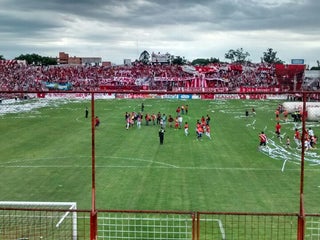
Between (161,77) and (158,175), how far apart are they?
83946 millimetres

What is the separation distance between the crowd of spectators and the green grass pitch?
195 feet

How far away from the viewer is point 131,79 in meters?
109

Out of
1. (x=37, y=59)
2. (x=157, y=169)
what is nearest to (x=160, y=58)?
(x=37, y=59)

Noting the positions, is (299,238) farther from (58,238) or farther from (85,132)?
(85,132)

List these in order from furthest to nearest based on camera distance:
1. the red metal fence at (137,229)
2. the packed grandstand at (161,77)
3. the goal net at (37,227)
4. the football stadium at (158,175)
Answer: the packed grandstand at (161,77), the red metal fence at (137,229), the goal net at (37,227), the football stadium at (158,175)

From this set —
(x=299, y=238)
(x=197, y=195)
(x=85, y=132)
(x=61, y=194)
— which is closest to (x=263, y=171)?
(x=197, y=195)

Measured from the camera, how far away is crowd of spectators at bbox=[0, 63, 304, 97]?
103 metres

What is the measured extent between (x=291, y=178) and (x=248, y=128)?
69.2ft

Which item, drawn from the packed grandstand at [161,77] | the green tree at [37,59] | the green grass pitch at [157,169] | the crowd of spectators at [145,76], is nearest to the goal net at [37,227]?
the green grass pitch at [157,169]

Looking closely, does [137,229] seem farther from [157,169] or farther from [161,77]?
[161,77]

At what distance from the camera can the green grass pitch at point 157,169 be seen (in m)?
20.2

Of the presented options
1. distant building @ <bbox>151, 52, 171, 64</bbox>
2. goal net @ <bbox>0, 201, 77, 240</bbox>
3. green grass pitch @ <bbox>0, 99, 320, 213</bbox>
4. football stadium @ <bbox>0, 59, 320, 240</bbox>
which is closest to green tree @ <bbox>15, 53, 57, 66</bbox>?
distant building @ <bbox>151, 52, 171, 64</bbox>

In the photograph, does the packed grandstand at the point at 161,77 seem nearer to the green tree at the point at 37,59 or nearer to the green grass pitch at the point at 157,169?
the green tree at the point at 37,59

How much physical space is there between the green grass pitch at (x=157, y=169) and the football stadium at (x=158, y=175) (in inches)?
2.2
